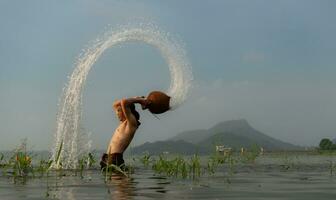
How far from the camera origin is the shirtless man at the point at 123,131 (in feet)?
42.5

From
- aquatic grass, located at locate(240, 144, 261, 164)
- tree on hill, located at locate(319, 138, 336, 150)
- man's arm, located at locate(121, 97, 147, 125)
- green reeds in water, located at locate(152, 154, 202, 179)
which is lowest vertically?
green reeds in water, located at locate(152, 154, 202, 179)

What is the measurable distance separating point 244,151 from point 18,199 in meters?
16.8

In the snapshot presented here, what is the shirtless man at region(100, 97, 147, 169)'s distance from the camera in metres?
12.9

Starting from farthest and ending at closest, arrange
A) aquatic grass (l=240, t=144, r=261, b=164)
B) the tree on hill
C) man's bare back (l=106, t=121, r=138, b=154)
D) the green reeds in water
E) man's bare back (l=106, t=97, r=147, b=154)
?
the tree on hill, aquatic grass (l=240, t=144, r=261, b=164), man's bare back (l=106, t=121, r=138, b=154), man's bare back (l=106, t=97, r=147, b=154), the green reeds in water

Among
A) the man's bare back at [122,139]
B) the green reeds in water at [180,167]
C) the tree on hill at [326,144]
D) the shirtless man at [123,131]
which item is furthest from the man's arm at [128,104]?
the tree on hill at [326,144]

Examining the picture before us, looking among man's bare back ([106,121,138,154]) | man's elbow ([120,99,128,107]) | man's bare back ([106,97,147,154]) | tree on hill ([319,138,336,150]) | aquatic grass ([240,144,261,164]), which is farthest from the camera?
tree on hill ([319,138,336,150])

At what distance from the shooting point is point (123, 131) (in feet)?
43.3

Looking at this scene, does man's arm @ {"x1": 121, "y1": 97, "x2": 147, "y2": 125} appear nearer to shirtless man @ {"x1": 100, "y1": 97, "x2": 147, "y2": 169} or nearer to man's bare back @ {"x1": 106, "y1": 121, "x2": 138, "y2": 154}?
shirtless man @ {"x1": 100, "y1": 97, "x2": 147, "y2": 169}

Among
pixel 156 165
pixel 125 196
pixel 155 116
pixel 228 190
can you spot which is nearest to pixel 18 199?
pixel 125 196

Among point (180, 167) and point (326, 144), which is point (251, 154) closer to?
point (180, 167)

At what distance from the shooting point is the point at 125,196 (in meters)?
7.40

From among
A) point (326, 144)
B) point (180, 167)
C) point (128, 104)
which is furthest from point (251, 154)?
point (326, 144)

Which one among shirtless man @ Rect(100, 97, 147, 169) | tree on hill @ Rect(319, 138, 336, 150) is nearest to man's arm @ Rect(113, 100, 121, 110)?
shirtless man @ Rect(100, 97, 147, 169)

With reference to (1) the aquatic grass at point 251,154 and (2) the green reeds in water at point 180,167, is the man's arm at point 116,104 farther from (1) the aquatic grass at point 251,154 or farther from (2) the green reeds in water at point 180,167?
(1) the aquatic grass at point 251,154
